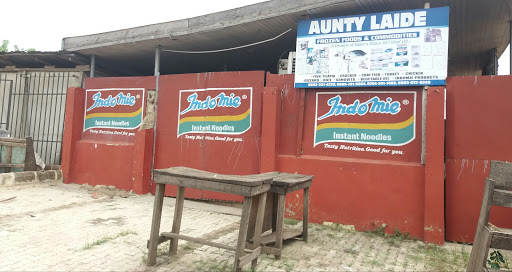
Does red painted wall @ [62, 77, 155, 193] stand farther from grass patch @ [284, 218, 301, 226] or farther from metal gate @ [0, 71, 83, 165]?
grass patch @ [284, 218, 301, 226]

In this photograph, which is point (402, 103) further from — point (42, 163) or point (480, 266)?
point (42, 163)

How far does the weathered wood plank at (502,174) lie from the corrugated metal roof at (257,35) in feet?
12.5

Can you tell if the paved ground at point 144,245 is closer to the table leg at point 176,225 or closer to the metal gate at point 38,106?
the table leg at point 176,225

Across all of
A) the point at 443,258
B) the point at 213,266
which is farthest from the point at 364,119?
the point at 213,266

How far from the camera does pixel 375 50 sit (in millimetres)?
5602

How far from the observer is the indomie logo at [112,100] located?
→ 8141 millimetres

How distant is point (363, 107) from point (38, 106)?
915 cm

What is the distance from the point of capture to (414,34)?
538 centimetres

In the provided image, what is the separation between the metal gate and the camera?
9352mm

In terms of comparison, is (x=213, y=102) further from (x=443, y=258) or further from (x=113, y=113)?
(x=443, y=258)

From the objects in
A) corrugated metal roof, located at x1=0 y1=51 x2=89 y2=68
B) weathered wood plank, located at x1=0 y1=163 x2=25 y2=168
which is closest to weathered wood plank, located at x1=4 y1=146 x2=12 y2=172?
weathered wood plank, located at x1=0 y1=163 x2=25 y2=168

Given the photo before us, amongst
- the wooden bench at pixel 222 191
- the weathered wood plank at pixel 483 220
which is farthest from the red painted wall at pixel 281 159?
the wooden bench at pixel 222 191

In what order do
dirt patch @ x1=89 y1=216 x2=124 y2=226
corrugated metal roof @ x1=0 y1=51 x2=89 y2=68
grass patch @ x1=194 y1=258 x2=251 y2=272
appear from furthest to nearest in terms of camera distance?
corrugated metal roof @ x1=0 y1=51 x2=89 y2=68
dirt patch @ x1=89 y1=216 x2=124 y2=226
grass patch @ x1=194 y1=258 x2=251 y2=272

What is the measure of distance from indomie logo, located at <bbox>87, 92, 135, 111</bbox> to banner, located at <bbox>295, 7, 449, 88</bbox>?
173 inches
